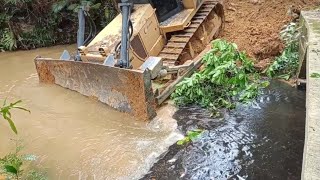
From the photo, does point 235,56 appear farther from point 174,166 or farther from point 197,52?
point 174,166

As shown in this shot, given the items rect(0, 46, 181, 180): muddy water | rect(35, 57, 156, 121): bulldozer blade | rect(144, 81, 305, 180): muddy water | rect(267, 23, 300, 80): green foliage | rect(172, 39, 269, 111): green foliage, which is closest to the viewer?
rect(144, 81, 305, 180): muddy water

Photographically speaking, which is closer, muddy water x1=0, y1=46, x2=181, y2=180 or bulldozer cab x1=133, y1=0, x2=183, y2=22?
muddy water x1=0, y1=46, x2=181, y2=180

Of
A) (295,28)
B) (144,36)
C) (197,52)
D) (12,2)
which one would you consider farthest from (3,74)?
(295,28)

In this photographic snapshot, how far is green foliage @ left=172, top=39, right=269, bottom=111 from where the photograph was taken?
6.56 metres

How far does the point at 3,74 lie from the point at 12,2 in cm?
293

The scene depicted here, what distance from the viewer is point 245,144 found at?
213 inches

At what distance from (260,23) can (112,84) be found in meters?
4.33

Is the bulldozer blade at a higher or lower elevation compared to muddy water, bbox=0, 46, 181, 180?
higher

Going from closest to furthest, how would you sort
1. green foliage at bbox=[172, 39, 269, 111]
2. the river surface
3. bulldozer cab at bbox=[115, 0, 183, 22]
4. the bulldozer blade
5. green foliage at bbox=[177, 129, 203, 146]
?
the river surface → green foliage at bbox=[177, 129, 203, 146] → the bulldozer blade → green foliage at bbox=[172, 39, 269, 111] → bulldozer cab at bbox=[115, 0, 183, 22]

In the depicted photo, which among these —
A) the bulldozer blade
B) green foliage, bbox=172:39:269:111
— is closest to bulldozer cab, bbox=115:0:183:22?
green foliage, bbox=172:39:269:111

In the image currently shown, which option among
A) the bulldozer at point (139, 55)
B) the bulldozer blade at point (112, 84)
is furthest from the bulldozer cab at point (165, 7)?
the bulldozer blade at point (112, 84)

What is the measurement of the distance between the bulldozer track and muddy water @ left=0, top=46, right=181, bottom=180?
1.40m

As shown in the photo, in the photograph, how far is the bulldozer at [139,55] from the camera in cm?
614

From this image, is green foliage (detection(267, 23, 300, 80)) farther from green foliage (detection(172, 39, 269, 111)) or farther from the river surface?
green foliage (detection(172, 39, 269, 111))
